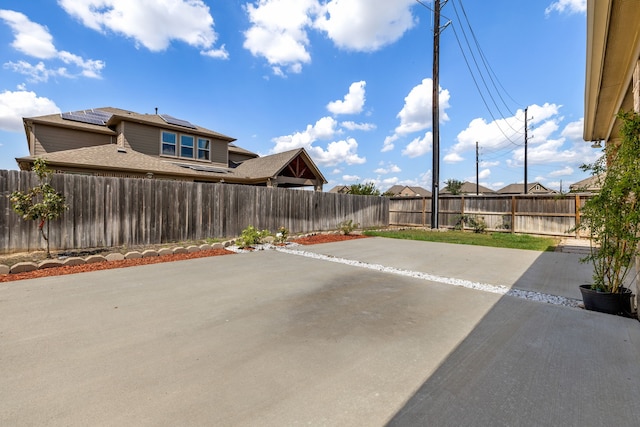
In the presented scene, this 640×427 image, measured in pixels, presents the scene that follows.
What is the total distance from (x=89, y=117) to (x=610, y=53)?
19.8 meters

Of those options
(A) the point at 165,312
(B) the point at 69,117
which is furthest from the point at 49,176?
(B) the point at 69,117

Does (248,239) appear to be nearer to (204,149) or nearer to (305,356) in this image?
(305,356)

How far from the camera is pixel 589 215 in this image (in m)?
3.34

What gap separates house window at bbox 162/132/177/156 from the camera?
588 inches

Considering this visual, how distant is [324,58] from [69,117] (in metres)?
12.9

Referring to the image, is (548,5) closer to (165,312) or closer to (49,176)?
(165,312)

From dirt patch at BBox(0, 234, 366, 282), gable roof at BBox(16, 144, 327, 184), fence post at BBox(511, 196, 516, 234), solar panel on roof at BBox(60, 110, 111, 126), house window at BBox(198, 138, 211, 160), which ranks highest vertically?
solar panel on roof at BBox(60, 110, 111, 126)

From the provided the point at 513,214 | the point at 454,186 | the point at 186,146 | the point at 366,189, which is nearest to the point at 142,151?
the point at 186,146

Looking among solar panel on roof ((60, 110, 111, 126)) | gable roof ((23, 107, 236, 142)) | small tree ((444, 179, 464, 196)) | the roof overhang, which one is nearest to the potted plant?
the roof overhang

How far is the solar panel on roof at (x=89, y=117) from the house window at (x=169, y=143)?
314 cm

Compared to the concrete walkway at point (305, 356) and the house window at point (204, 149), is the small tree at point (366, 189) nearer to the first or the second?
the house window at point (204, 149)

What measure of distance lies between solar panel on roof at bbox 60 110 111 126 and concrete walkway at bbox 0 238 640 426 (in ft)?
44.9

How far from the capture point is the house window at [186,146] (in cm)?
1556

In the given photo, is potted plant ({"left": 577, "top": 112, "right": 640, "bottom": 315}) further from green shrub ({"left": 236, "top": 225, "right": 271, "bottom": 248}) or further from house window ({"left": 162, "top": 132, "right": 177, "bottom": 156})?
house window ({"left": 162, "top": 132, "right": 177, "bottom": 156})
